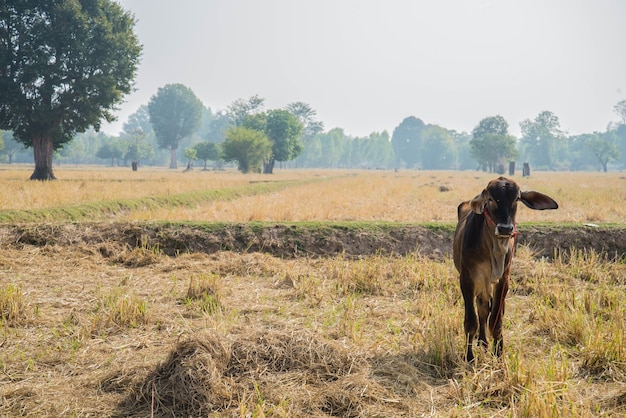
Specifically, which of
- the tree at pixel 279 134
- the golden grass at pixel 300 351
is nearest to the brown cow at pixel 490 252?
the golden grass at pixel 300 351

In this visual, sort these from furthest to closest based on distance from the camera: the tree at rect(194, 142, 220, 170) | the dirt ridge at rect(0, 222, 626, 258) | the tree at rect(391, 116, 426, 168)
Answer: the tree at rect(391, 116, 426, 168) < the tree at rect(194, 142, 220, 170) < the dirt ridge at rect(0, 222, 626, 258)

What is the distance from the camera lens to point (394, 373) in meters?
4.55

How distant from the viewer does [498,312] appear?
4785mm

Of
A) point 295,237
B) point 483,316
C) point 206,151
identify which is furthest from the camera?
point 206,151

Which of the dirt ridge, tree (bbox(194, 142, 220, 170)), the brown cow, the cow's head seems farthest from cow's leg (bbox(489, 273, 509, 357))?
tree (bbox(194, 142, 220, 170))

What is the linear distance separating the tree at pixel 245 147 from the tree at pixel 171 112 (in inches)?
1923

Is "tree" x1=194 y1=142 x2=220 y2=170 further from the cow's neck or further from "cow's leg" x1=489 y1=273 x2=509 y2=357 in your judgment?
the cow's neck

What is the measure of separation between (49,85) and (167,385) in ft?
89.1

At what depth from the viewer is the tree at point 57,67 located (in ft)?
82.9

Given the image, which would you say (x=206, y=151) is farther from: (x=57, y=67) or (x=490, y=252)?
(x=490, y=252)

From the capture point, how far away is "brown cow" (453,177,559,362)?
432 cm

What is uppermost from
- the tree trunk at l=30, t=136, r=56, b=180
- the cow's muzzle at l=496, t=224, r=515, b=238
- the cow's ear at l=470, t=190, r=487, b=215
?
the tree trunk at l=30, t=136, r=56, b=180

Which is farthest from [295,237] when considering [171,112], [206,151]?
[171,112]

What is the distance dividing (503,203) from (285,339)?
250cm
